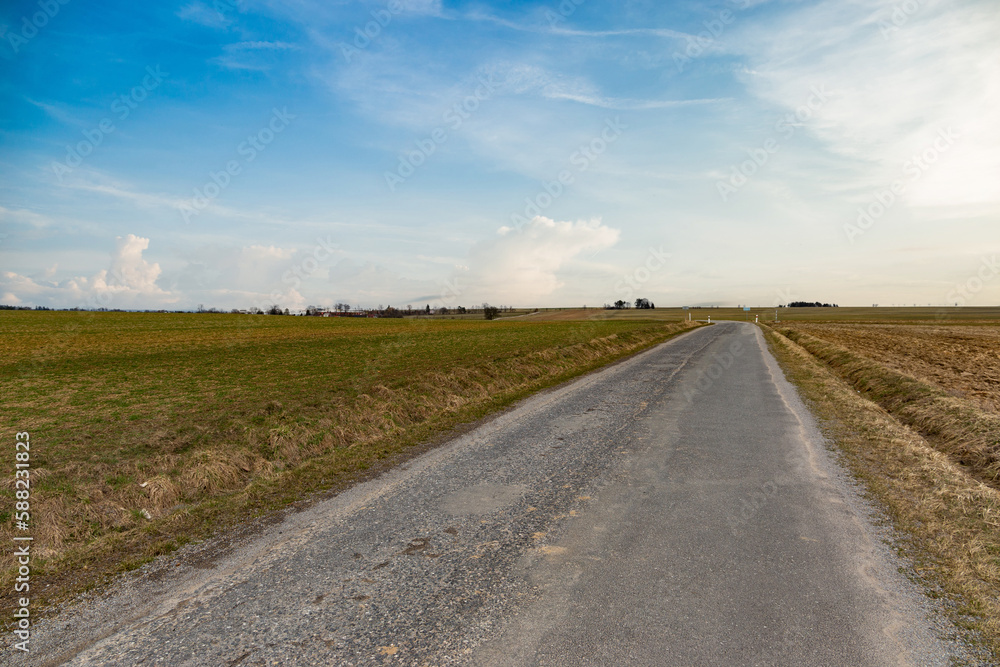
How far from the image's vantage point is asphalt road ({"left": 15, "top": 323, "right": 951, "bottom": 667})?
371 cm

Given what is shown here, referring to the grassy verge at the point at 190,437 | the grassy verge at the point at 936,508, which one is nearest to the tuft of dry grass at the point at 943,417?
the grassy verge at the point at 936,508

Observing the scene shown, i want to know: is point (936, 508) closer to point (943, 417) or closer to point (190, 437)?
point (943, 417)

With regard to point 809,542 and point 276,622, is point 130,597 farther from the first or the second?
point 809,542

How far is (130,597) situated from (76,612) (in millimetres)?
395

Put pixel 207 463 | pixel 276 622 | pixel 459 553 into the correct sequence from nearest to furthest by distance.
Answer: pixel 276 622 < pixel 459 553 < pixel 207 463

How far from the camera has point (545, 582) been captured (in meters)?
4.61

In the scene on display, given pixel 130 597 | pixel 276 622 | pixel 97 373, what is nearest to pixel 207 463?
pixel 130 597

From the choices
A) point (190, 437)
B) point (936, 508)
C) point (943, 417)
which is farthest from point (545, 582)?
point (943, 417)

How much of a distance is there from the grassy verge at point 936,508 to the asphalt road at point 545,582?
0.38 m

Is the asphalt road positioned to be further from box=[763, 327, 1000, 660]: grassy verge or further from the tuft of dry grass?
the tuft of dry grass

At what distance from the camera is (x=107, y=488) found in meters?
7.24

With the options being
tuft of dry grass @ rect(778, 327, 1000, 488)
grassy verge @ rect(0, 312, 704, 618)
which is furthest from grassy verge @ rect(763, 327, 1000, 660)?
grassy verge @ rect(0, 312, 704, 618)

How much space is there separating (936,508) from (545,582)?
18.7 feet

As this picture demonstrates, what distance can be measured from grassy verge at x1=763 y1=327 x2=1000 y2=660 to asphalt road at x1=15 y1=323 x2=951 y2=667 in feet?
1.26
